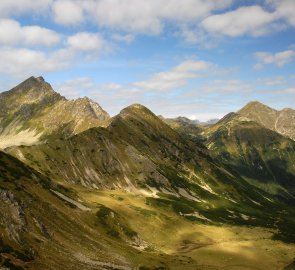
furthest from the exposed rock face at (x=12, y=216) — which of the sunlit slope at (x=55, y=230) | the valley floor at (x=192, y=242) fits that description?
the valley floor at (x=192, y=242)

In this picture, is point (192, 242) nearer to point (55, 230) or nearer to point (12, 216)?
point (55, 230)

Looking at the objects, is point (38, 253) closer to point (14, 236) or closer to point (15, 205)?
point (14, 236)

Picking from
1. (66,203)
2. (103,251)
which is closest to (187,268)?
(103,251)

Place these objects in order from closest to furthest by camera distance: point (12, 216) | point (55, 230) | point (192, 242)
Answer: point (12, 216), point (55, 230), point (192, 242)

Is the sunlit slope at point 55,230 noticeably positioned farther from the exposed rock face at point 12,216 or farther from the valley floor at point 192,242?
the valley floor at point 192,242

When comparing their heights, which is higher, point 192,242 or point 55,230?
point 55,230

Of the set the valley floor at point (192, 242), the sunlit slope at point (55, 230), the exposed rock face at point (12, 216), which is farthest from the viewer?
the valley floor at point (192, 242)

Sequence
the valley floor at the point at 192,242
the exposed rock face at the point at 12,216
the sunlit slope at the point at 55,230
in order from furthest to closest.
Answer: the valley floor at the point at 192,242, the exposed rock face at the point at 12,216, the sunlit slope at the point at 55,230

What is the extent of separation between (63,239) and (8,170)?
38919mm


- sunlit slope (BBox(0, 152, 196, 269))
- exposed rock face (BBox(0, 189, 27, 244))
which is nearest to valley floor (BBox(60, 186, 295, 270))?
sunlit slope (BBox(0, 152, 196, 269))

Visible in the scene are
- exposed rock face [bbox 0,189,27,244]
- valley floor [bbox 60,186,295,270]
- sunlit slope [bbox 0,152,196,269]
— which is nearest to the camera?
sunlit slope [bbox 0,152,196,269]

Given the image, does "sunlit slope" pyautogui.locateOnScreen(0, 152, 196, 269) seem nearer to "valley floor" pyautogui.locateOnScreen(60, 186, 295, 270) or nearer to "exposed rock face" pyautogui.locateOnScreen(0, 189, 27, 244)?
"exposed rock face" pyautogui.locateOnScreen(0, 189, 27, 244)

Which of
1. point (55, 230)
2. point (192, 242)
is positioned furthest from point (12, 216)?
point (192, 242)

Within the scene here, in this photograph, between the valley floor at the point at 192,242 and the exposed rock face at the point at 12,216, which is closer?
the exposed rock face at the point at 12,216
